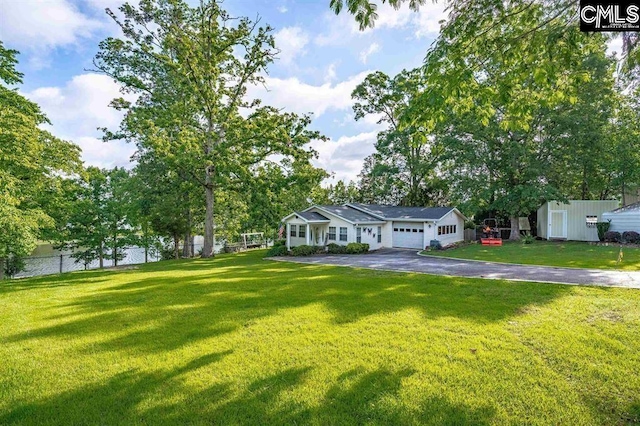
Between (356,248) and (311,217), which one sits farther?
(311,217)

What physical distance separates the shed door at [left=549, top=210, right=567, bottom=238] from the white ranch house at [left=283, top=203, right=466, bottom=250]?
7.99 meters

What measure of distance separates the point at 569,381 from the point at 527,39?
4459 millimetres

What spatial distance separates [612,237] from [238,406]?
26231mm

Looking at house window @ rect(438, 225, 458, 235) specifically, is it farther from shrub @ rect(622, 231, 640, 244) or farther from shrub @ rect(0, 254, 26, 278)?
shrub @ rect(0, 254, 26, 278)

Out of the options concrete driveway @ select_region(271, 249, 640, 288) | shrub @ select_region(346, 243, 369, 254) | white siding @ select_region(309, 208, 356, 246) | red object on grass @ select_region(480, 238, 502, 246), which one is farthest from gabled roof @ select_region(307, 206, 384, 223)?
red object on grass @ select_region(480, 238, 502, 246)

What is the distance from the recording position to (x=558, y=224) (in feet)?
86.9

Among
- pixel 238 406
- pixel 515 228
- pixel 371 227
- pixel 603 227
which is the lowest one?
pixel 238 406

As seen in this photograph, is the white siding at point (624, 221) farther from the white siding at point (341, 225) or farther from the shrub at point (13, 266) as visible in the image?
the shrub at point (13, 266)

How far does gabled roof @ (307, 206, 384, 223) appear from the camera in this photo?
23.3 meters

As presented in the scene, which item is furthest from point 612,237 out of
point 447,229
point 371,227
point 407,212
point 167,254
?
point 167,254

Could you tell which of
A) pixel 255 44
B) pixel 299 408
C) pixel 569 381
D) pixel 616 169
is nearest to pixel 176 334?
pixel 299 408

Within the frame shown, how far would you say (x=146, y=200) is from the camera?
22859mm

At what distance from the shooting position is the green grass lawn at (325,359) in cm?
352

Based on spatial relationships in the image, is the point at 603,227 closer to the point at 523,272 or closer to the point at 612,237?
the point at 612,237
